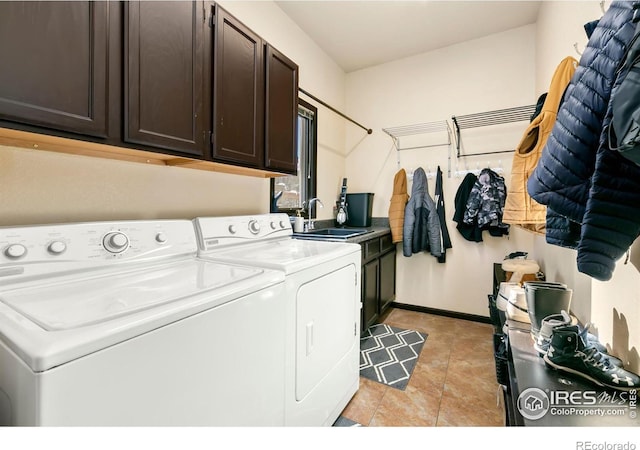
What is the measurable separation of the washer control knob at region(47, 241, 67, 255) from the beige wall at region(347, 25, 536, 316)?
9.62 ft

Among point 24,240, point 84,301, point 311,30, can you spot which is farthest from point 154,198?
point 311,30

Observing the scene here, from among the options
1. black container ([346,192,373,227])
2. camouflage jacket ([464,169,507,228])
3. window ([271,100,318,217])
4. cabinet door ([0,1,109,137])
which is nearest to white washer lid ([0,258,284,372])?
cabinet door ([0,1,109,137])

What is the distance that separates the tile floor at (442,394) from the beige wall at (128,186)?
61.0 inches

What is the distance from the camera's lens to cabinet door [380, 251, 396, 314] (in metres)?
2.88

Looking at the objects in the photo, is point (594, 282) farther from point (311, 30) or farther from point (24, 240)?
point (311, 30)

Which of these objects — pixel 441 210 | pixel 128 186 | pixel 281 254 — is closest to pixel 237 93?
pixel 128 186

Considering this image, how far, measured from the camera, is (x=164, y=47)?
1239mm

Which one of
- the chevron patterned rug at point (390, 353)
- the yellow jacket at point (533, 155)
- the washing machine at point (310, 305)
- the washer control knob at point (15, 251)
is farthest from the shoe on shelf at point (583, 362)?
the washer control knob at point (15, 251)

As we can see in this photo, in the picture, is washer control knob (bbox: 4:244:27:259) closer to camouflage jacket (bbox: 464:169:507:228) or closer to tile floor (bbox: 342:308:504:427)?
tile floor (bbox: 342:308:504:427)

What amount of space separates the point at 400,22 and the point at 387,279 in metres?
2.52

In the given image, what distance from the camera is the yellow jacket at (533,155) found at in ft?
3.86

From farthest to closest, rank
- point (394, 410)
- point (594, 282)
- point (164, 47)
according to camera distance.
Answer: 1. point (394, 410)
2. point (164, 47)
3. point (594, 282)

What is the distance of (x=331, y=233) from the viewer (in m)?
2.81
